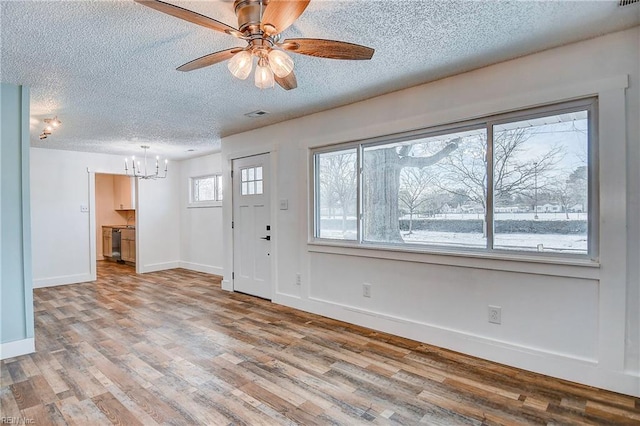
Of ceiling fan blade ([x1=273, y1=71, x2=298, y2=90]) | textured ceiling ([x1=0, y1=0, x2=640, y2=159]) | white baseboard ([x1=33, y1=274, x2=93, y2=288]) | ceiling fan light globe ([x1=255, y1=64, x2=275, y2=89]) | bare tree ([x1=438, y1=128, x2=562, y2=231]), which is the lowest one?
white baseboard ([x1=33, y1=274, x2=93, y2=288])

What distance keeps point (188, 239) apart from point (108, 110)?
12.6 feet

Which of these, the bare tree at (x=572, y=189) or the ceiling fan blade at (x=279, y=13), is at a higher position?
the ceiling fan blade at (x=279, y=13)

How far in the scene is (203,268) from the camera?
677 cm

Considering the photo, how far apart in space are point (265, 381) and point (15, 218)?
8.36 feet

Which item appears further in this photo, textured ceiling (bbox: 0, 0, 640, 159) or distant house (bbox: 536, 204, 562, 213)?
distant house (bbox: 536, 204, 562, 213)

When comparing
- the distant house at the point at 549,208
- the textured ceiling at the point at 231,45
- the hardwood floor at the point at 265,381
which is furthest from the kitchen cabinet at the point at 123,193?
the distant house at the point at 549,208

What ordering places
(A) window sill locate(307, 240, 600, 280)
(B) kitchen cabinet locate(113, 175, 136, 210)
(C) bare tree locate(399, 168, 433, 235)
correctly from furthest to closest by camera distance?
(B) kitchen cabinet locate(113, 175, 136, 210)
(C) bare tree locate(399, 168, 433, 235)
(A) window sill locate(307, 240, 600, 280)

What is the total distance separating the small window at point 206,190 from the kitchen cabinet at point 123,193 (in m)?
1.98

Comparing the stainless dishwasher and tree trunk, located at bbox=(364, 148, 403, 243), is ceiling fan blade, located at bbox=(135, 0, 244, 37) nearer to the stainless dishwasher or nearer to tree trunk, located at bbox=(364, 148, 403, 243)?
tree trunk, located at bbox=(364, 148, 403, 243)

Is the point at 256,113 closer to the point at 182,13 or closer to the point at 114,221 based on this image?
the point at 182,13

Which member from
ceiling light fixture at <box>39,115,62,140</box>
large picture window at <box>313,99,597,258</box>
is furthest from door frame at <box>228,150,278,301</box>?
ceiling light fixture at <box>39,115,62,140</box>

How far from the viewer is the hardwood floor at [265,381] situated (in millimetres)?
2008

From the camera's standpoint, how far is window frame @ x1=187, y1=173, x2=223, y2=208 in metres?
6.51

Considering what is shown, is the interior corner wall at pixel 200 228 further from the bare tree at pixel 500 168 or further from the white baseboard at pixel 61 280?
the bare tree at pixel 500 168
